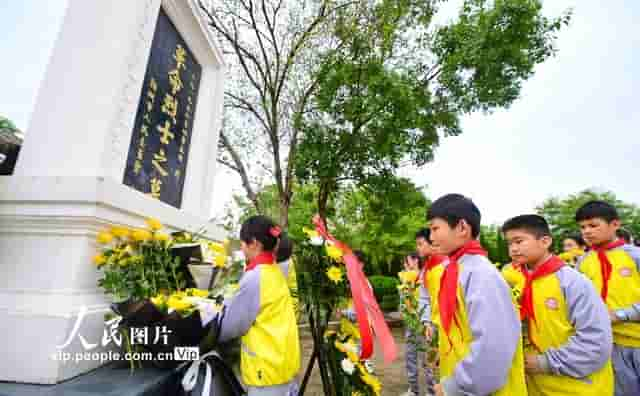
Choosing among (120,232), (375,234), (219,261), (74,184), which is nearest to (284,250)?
(219,261)

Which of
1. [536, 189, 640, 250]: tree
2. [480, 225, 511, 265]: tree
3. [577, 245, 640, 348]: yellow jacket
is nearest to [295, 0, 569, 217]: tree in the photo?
[577, 245, 640, 348]: yellow jacket

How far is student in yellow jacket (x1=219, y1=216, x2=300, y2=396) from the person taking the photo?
1.68 meters

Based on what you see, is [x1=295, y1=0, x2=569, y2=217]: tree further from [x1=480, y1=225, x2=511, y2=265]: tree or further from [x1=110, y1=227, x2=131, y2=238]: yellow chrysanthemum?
[x1=480, y1=225, x2=511, y2=265]: tree

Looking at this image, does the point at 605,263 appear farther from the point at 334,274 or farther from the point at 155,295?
the point at 155,295

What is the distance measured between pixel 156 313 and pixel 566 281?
6.72 ft

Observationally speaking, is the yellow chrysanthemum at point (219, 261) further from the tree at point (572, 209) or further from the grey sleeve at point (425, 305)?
the tree at point (572, 209)

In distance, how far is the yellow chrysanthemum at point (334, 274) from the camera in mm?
2268

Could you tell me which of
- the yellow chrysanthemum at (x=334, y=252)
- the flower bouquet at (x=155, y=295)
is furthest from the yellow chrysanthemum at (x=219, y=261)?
the yellow chrysanthemum at (x=334, y=252)

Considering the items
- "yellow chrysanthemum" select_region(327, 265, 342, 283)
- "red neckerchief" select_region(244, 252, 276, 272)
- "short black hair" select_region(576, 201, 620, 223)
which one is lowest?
"yellow chrysanthemum" select_region(327, 265, 342, 283)

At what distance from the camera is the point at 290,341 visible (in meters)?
1.81

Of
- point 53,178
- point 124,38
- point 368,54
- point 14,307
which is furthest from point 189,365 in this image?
point 368,54

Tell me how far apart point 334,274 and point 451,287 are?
95 centimetres

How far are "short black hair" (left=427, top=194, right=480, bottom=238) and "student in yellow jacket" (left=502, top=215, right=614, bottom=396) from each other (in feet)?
1.73

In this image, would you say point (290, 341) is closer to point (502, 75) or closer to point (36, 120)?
point (36, 120)
